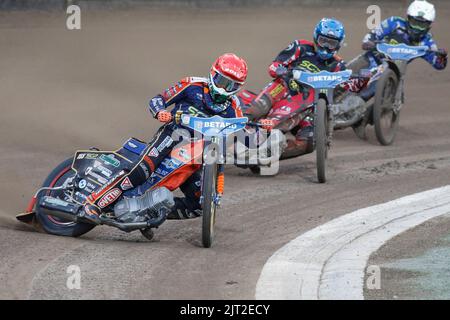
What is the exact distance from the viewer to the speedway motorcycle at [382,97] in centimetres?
1465

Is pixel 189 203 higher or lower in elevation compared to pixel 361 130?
higher

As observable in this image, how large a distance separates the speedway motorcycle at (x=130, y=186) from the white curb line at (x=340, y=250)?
870 millimetres

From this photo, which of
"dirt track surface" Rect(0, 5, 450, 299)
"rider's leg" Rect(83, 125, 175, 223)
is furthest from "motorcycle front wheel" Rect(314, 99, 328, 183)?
"rider's leg" Rect(83, 125, 175, 223)

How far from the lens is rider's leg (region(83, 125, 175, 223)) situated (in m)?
9.64

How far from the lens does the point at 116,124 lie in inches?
595

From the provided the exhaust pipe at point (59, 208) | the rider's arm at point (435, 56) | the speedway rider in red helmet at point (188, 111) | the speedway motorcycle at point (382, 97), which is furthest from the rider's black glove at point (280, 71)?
the exhaust pipe at point (59, 208)

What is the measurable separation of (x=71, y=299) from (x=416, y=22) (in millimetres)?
8962

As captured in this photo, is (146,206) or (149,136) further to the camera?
(149,136)

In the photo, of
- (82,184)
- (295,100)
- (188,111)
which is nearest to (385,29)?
(295,100)

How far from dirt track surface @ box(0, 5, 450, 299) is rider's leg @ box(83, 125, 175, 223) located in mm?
359

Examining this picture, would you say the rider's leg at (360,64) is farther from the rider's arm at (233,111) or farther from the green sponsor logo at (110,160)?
the green sponsor logo at (110,160)

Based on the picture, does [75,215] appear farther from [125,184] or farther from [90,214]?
[125,184]

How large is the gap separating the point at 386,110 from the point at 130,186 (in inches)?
248

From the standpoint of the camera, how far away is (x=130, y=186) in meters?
9.74
